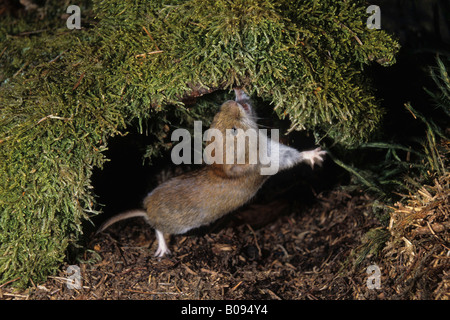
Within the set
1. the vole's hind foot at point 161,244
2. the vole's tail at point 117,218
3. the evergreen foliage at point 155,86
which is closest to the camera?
the evergreen foliage at point 155,86

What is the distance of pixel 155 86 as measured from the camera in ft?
10.8

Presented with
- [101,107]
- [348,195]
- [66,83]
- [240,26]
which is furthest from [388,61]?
[66,83]

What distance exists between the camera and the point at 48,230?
3.32 m

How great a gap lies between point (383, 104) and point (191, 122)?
189 cm

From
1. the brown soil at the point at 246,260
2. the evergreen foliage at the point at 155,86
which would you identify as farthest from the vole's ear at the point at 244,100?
the brown soil at the point at 246,260

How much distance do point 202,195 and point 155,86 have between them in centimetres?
123

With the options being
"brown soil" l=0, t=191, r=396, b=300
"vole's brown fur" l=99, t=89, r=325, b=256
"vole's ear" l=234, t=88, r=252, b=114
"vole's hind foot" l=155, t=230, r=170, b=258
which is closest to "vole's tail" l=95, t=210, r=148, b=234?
"vole's brown fur" l=99, t=89, r=325, b=256

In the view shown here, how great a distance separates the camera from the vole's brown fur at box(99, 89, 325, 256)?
4.07 meters

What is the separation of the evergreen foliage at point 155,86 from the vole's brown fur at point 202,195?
0.77 meters

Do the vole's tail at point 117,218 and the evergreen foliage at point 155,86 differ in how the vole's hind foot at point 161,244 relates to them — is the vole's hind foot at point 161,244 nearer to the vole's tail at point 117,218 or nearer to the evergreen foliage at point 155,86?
the vole's tail at point 117,218

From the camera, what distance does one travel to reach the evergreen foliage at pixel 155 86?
316 centimetres

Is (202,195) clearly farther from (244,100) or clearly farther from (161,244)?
(244,100)

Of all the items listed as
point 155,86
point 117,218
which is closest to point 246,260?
point 117,218

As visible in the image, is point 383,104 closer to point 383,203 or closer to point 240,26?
point 383,203
